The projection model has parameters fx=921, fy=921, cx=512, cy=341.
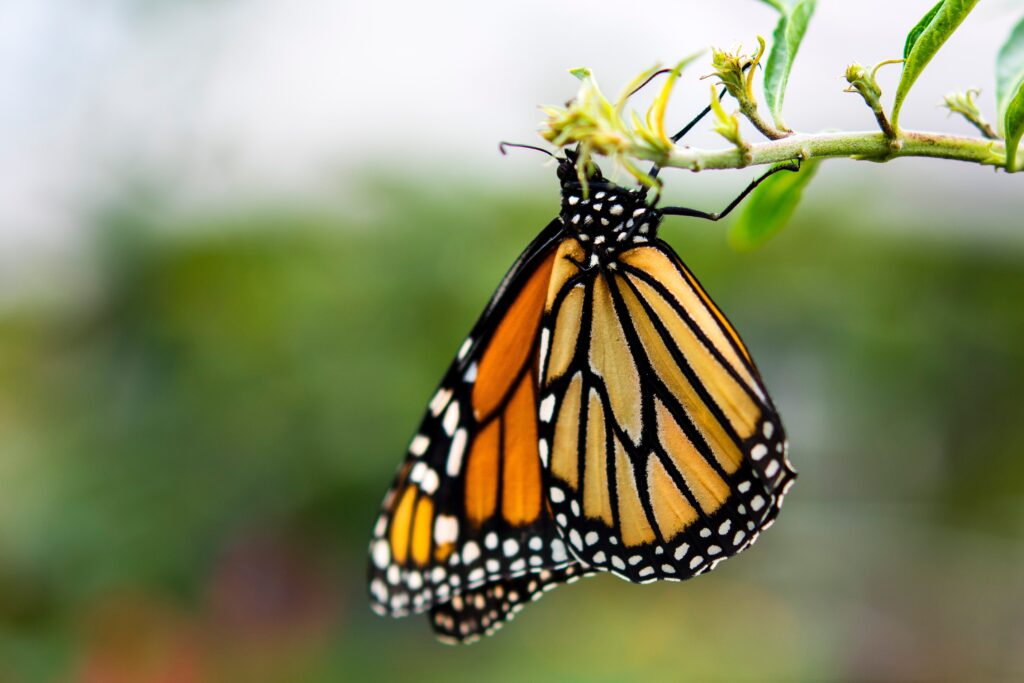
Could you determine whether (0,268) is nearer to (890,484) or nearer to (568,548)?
(568,548)

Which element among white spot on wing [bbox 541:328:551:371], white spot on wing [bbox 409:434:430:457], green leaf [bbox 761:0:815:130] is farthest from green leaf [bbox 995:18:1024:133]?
white spot on wing [bbox 409:434:430:457]

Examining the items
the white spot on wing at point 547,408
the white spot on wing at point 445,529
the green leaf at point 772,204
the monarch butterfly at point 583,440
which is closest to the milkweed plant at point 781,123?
the green leaf at point 772,204

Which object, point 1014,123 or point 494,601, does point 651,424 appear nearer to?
point 494,601

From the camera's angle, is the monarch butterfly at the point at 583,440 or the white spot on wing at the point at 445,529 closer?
the monarch butterfly at the point at 583,440

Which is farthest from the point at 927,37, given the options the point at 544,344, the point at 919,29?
the point at 544,344

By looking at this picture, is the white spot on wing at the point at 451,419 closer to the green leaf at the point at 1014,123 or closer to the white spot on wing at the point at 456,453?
the white spot on wing at the point at 456,453

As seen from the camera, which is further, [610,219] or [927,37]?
[610,219]

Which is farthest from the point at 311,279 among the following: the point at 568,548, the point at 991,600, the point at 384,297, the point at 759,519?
the point at 991,600
